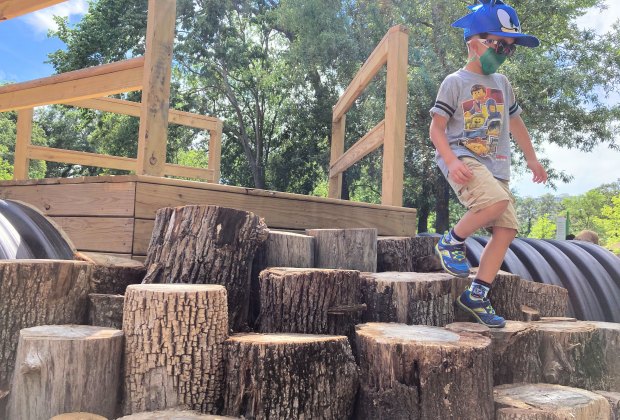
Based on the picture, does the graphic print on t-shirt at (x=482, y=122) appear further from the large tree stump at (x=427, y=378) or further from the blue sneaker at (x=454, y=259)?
the large tree stump at (x=427, y=378)

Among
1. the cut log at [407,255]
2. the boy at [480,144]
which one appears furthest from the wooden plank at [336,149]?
the boy at [480,144]

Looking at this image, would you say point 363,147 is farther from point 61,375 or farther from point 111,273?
point 61,375

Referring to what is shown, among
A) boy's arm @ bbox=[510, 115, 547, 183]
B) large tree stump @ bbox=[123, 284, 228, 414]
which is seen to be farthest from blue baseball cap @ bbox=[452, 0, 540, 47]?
large tree stump @ bbox=[123, 284, 228, 414]

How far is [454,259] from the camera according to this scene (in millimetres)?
2924

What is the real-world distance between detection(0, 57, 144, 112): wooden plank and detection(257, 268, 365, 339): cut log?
1.60m

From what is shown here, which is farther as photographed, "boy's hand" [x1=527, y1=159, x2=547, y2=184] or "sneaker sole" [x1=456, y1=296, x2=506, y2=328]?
"boy's hand" [x1=527, y1=159, x2=547, y2=184]

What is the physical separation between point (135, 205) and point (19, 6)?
2.28 meters

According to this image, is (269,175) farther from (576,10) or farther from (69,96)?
(69,96)

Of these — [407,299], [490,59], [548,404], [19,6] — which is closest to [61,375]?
[407,299]

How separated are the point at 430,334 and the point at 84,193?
228 centimetres

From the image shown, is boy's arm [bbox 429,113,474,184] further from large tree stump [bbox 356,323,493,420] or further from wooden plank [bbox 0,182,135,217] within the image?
wooden plank [bbox 0,182,135,217]

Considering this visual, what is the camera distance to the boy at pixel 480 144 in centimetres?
279

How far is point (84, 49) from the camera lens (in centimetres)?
1712

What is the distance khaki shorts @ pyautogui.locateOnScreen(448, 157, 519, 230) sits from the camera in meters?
2.75
